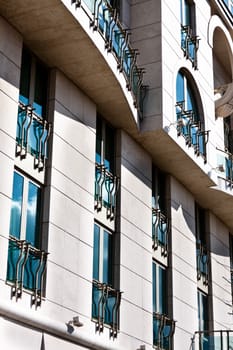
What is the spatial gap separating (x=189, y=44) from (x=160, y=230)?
256 inches

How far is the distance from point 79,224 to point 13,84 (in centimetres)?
390

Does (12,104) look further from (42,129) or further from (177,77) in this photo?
(177,77)

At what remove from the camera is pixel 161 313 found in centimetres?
2325

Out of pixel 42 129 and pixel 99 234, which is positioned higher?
pixel 42 129

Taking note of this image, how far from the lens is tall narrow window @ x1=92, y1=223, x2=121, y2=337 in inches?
776

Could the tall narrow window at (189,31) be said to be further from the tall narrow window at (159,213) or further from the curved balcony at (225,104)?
the tall narrow window at (159,213)

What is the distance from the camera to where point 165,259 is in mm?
24078

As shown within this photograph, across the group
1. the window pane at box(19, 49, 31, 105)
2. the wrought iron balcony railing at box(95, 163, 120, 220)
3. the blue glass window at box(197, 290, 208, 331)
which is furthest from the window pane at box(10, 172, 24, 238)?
the blue glass window at box(197, 290, 208, 331)

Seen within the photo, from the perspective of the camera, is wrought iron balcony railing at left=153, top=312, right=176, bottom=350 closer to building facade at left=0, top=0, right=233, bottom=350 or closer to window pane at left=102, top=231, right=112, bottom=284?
building facade at left=0, top=0, right=233, bottom=350

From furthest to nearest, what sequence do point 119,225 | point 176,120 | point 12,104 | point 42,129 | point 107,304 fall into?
point 176,120, point 119,225, point 107,304, point 42,129, point 12,104

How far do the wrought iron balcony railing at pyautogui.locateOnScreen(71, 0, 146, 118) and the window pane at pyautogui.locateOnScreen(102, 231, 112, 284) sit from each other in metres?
3.98

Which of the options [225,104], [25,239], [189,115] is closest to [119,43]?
[189,115]

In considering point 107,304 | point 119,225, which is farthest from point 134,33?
point 107,304

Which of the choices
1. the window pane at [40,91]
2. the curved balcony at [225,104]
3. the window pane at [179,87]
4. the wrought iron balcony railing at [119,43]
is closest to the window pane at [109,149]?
the wrought iron balcony railing at [119,43]
